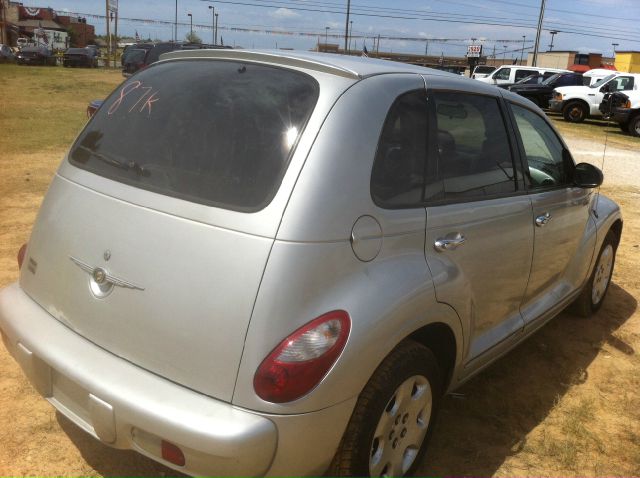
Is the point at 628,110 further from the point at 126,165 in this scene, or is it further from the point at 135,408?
the point at 135,408

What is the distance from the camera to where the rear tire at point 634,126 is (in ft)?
61.2

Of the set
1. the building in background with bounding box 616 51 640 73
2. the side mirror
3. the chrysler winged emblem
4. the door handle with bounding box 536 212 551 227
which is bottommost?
the chrysler winged emblem

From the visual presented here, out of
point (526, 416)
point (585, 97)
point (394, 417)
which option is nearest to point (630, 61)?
point (585, 97)

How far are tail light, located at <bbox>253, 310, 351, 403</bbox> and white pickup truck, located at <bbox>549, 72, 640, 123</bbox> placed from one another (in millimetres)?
21178

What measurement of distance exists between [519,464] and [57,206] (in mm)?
2414

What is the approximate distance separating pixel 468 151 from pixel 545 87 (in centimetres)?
2332

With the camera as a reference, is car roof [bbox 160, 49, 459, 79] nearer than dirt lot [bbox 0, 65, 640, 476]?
Yes

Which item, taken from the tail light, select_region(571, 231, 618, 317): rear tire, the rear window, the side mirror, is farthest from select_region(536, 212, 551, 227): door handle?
the tail light

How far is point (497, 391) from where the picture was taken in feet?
11.5

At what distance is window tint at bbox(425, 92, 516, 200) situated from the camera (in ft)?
8.67

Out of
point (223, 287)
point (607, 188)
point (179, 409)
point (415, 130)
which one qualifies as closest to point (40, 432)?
point (179, 409)

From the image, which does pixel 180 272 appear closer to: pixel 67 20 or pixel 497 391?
pixel 497 391

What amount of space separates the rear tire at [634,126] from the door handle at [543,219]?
17.8 m

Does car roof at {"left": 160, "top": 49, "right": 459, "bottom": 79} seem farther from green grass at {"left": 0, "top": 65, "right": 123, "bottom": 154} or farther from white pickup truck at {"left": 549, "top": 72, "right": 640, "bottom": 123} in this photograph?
white pickup truck at {"left": 549, "top": 72, "right": 640, "bottom": 123}
